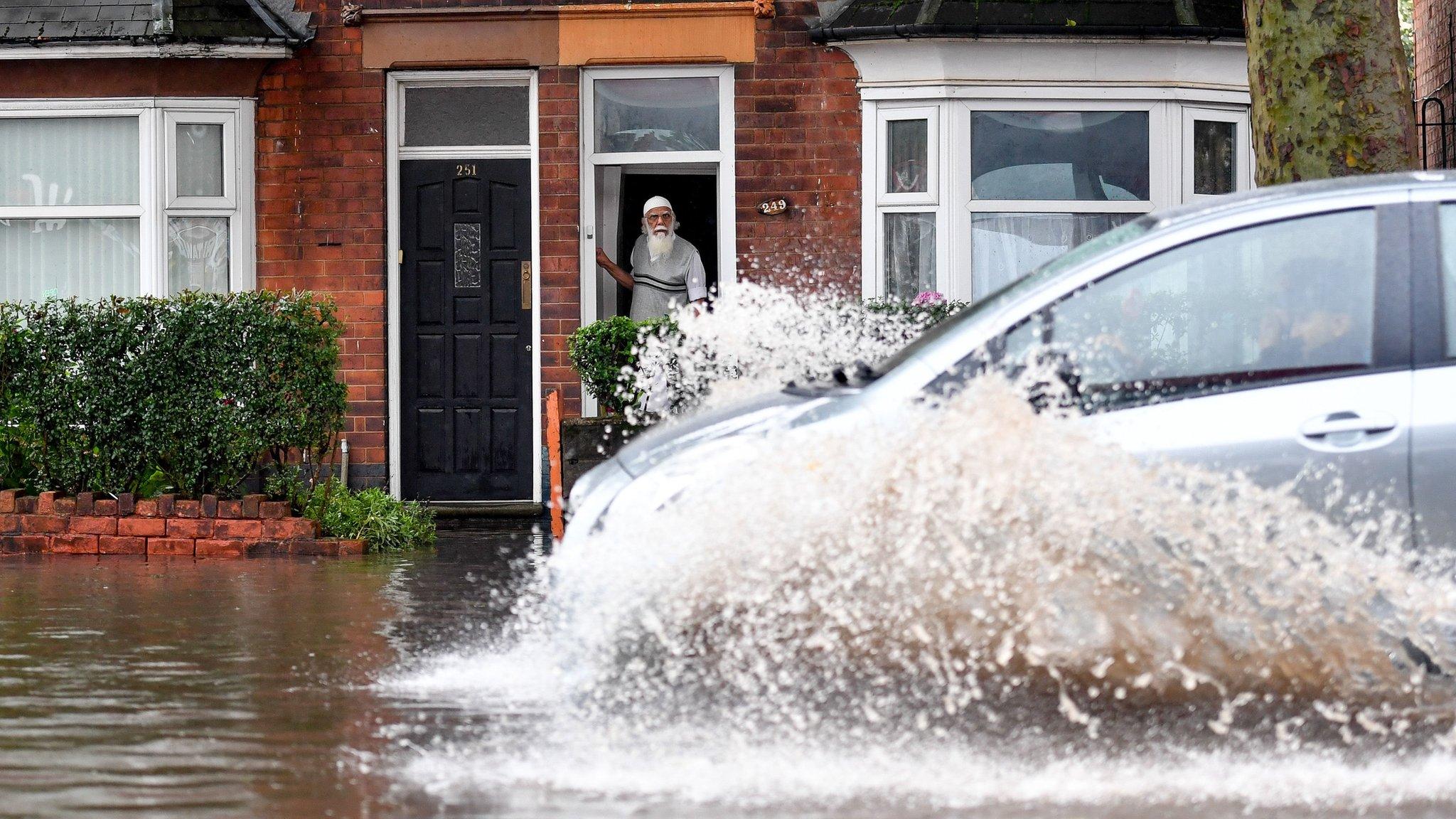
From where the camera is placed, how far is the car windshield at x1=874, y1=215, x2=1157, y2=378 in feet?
18.7

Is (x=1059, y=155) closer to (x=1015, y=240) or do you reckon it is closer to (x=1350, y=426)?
(x=1015, y=240)

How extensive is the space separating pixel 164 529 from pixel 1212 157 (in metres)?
8.12

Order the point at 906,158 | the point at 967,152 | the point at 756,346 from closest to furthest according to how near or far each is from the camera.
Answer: the point at 756,346, the point at 967,152, the point at 906,158

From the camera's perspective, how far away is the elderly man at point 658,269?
531 inches

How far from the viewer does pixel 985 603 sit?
5.25 m

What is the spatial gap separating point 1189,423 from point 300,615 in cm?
Answer: 475

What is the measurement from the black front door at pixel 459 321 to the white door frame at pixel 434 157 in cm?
7

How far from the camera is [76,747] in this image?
5523mm

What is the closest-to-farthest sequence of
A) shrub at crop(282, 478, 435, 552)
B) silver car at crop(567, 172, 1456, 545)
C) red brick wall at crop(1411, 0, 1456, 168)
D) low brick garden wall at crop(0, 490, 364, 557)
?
1. silver car at crop(567, 172, 1456, 545)
2. low brick garden wall at crop(0, 490, 364, 557)
3. shrub at crop(282, 478, 435, 552)
4. red brick wall at crop(1411, 0, 1456, 168)

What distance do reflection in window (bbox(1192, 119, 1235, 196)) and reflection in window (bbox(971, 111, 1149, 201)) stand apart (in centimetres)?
43

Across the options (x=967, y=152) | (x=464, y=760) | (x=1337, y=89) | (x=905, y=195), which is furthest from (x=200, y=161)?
(x=464, y=760)

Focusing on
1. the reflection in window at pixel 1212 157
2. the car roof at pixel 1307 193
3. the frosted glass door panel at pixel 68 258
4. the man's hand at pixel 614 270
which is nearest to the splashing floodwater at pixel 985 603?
the car roof at pixel 1307 193

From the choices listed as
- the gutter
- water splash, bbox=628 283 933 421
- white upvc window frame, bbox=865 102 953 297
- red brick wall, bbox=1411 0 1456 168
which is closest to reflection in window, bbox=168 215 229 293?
water splash, bbox=628 283 933 421

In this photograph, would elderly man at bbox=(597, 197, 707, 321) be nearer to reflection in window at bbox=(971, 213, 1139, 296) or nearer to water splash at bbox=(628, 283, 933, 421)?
water splash at bbox=(628, 283, 933, 421)
